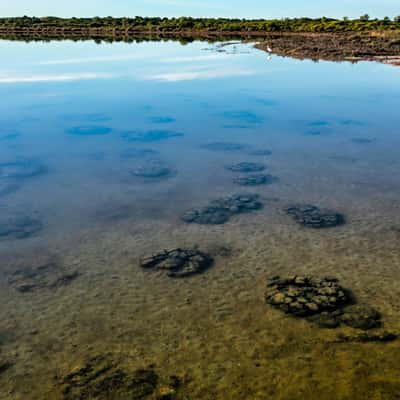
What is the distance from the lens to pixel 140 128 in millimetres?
28047

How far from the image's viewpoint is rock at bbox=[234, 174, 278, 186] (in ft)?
59.8

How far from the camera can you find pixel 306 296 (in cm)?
1007

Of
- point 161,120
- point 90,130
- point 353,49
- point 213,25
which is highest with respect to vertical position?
point 213,25

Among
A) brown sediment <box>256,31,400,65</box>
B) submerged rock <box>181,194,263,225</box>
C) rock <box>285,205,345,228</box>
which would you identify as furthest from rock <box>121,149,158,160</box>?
brown sediment <box>256,31,400,65</box>

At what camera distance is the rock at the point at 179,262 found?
11.6m

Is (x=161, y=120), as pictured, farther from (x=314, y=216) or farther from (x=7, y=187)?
(x=314, y=216)

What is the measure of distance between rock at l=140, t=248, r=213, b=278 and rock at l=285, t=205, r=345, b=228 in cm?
432

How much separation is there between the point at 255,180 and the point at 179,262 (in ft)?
26.0

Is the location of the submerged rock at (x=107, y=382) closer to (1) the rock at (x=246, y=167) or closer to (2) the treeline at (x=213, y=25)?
(1) the rock at (x=246, y=167)

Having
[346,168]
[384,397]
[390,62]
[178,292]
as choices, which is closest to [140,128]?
[346,168]

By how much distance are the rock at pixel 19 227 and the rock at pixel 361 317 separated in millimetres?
10585

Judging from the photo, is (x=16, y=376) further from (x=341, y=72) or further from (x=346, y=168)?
(x=341, y=72)

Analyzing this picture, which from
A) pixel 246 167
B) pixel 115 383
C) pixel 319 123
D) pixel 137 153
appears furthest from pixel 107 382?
pixel 319 123

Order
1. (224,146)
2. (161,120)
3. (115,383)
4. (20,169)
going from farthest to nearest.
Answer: (161,120) < (224,146) < (20,169) < (115,383)
